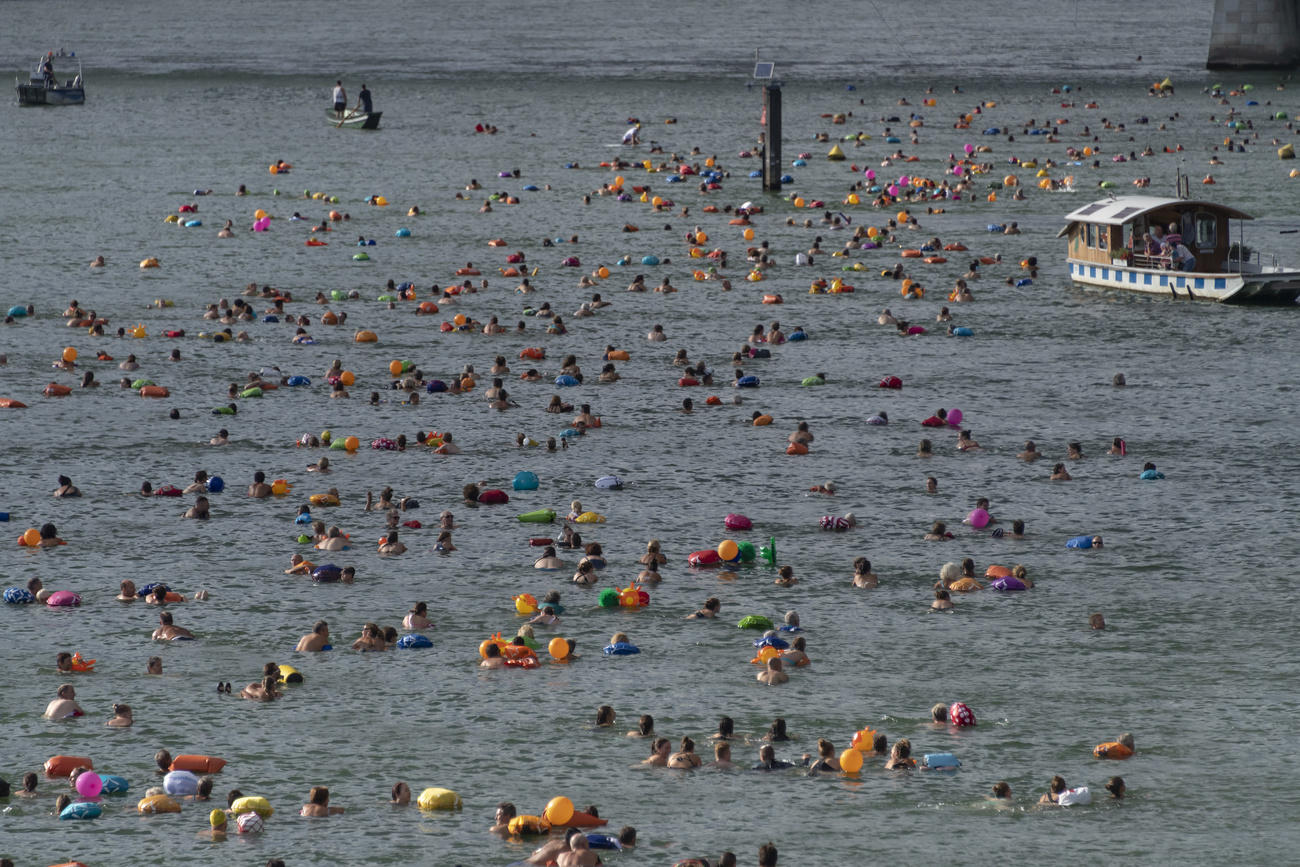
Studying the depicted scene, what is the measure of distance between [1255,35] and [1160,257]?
8791 centimetres

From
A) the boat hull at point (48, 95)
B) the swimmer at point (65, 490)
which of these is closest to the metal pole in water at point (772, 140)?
the swimmer at point (65, 490)

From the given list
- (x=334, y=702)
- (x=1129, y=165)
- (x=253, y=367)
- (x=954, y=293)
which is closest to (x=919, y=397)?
(x=954, y=293)

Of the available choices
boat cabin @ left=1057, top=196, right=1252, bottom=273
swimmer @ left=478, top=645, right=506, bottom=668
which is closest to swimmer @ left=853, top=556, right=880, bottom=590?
swimmer @ left=478, top=645, right=506, bottom=668

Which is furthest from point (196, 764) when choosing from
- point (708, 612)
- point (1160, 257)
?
point (1160, 257)

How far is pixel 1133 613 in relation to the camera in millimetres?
30922

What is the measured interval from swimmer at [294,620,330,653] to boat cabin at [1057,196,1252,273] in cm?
3687

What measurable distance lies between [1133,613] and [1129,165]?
63065mm

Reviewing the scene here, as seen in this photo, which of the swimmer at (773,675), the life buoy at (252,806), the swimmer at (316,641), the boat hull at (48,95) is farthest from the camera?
the boat hull at (48,95)

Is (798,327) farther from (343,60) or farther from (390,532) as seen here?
(343,60)

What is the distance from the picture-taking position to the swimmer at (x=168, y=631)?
2978 centimetres

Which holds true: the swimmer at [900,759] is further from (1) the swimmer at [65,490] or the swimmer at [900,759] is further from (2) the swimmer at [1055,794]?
(1) the swimmer at [65,490]

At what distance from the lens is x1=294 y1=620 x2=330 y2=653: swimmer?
29250 millimetres

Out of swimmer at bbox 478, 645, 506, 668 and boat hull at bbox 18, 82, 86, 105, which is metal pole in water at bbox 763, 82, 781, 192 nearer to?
swimmer at bbox 478, 645, 506, 668

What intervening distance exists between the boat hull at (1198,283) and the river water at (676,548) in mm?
708
